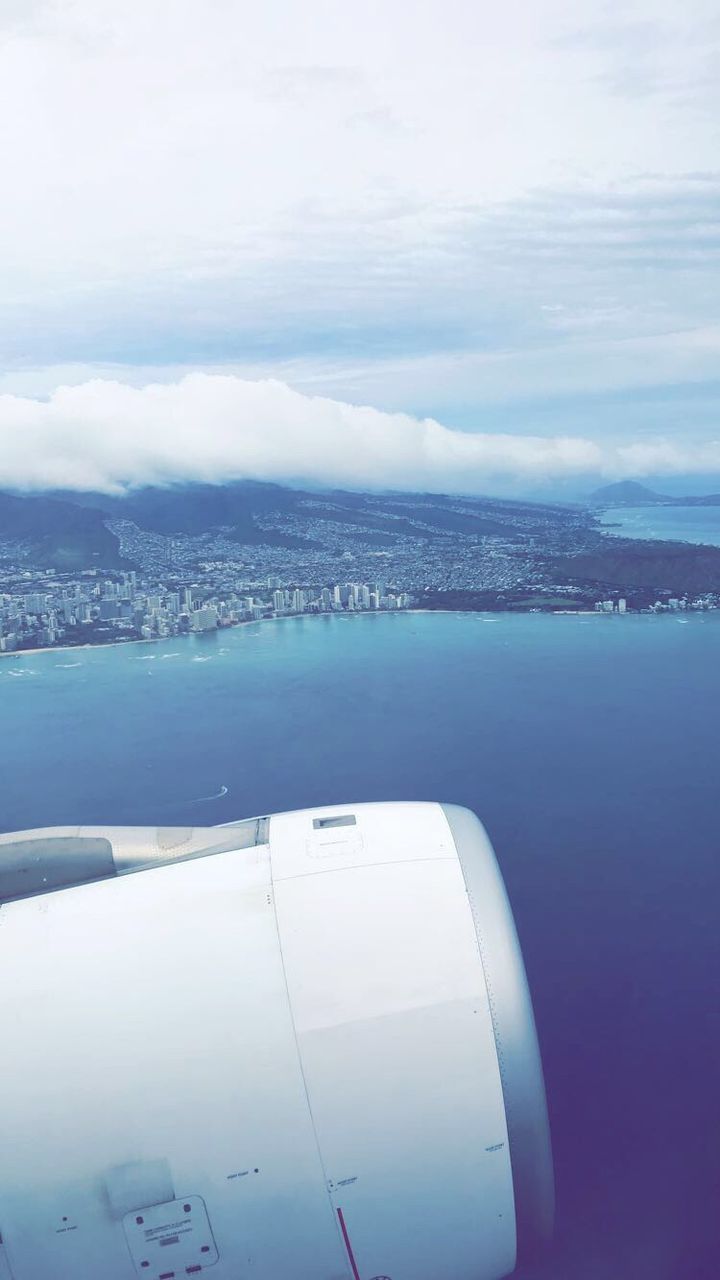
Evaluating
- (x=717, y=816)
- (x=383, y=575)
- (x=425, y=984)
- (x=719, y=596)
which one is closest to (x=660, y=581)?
(x=719, y=596)

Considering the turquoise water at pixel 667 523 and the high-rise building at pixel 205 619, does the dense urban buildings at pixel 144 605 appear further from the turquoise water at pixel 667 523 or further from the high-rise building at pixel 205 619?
the turquoise water at pixel 667 523

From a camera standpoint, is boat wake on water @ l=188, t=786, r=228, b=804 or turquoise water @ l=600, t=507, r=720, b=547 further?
turquoise water @ l=600, t=507, r=720, b=547

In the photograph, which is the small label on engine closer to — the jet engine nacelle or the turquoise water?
the jet engine nacelle

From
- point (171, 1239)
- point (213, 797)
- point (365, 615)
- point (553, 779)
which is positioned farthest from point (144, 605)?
point (171, 1239)

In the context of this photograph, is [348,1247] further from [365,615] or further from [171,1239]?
[365,615]

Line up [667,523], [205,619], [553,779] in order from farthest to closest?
1. [667,523]
2. [205,619]
3. [553,779]

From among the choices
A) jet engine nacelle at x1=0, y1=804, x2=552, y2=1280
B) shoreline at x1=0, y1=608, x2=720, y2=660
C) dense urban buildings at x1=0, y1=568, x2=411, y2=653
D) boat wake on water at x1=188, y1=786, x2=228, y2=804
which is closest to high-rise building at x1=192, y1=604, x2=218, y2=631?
dense urban buildings at x1=0, y1=568, x2=411, y2=653

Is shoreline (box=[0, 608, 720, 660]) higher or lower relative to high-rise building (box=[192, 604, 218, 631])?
lower
